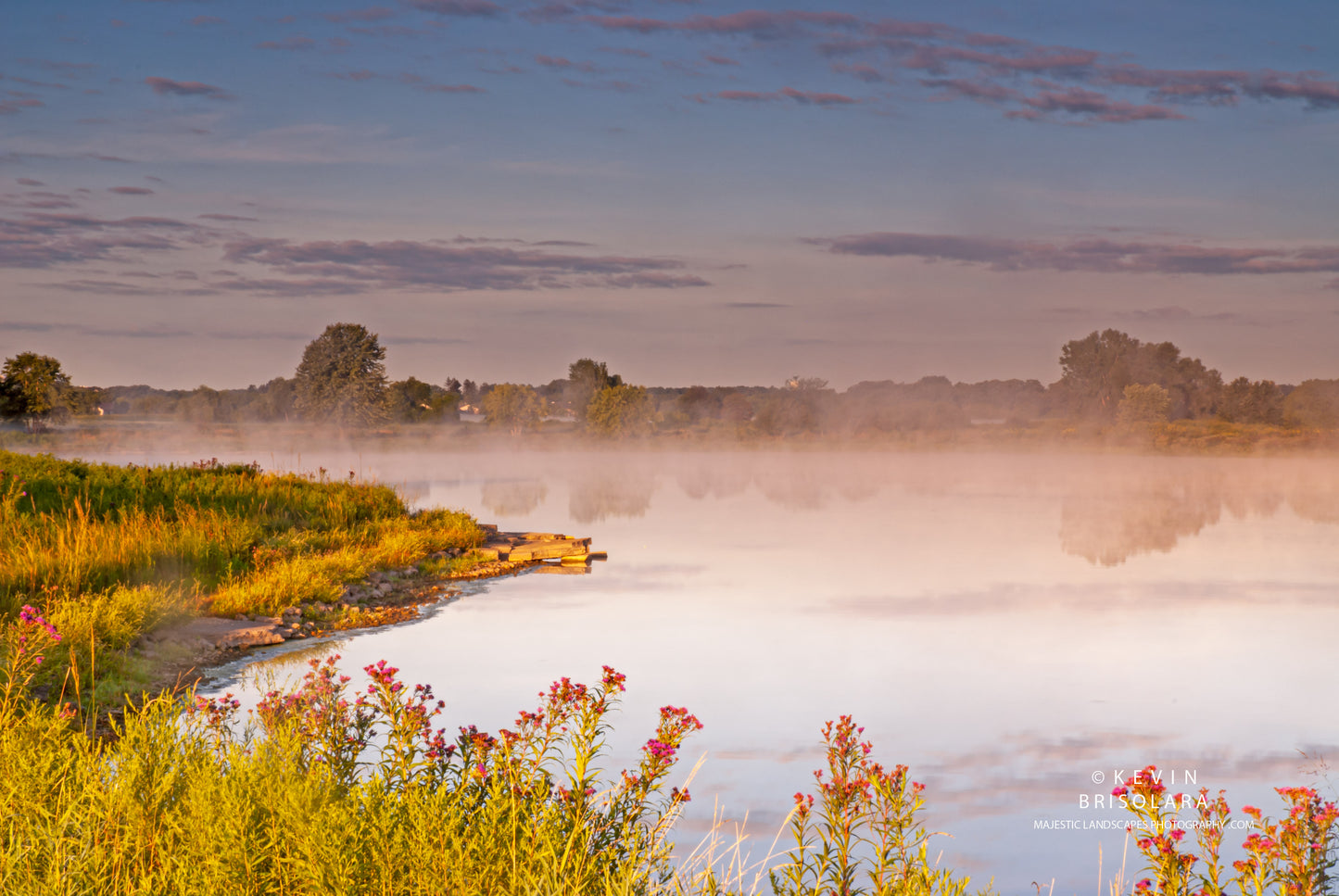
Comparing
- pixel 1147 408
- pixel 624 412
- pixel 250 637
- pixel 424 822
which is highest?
pixel 1147 408

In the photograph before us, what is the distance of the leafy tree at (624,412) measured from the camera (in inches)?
2665

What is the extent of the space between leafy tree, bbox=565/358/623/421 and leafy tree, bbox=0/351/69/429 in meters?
34.2

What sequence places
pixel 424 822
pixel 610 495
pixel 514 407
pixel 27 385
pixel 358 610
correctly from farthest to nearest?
pixel 514 407 → pixel 27 385 → pixel 610 495 → pixel 358 610 → pixel 424 822

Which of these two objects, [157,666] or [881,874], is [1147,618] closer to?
[881,874]

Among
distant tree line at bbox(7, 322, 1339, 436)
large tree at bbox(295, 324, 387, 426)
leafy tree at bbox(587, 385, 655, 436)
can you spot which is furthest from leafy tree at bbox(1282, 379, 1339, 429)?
large tree at bbox(295, 324, 387, 426)

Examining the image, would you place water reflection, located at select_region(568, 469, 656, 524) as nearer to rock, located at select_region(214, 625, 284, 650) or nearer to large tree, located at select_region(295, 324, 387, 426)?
rock, located at select_region(214, 625, 284, 650)

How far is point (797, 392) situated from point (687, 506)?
44458mm

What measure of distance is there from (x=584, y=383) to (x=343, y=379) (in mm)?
17292

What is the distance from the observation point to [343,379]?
225 feet

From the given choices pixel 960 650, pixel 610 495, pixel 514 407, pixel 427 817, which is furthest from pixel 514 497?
pixel 514 407

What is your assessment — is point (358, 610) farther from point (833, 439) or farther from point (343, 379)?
point (343, 379)

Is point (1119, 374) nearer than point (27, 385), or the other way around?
point (27, 385)

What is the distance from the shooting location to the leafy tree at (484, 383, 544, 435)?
77.3m

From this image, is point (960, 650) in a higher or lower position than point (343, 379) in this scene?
lower
